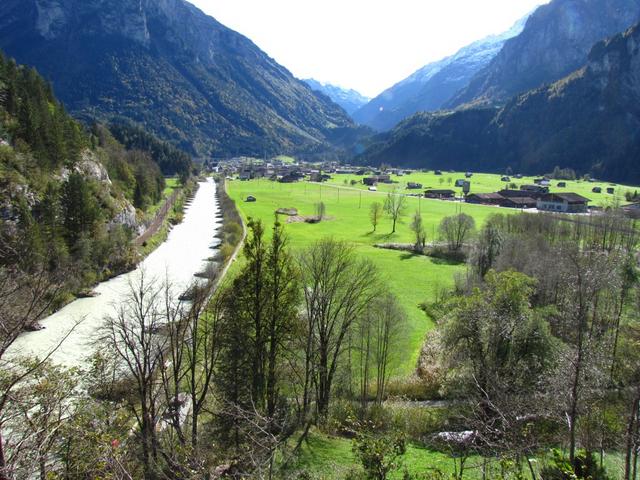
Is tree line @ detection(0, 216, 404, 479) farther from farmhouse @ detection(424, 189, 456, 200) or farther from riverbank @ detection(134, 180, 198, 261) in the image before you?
farmhouse @ detection(424, 189, 456, 200)

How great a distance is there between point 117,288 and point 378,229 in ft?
178

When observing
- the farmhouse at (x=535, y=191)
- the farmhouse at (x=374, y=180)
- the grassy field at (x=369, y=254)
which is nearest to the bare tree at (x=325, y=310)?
the grassy field at (x=369, y=254)

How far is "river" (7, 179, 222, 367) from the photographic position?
31406mm

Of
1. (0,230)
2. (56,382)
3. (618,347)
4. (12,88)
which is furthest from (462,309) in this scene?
(12,88)

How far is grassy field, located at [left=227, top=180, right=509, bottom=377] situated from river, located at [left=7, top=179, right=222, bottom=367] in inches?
471

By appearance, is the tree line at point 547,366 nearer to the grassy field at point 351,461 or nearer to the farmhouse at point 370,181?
the grassy field at point 351,461

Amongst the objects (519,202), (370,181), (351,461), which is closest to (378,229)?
(519,202)

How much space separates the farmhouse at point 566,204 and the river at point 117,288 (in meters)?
81.0

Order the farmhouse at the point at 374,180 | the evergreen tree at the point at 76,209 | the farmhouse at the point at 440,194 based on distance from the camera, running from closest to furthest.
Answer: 1. the evergreen tree at the point at 76,209
2. the farmhouse at the point at 440,194
3. the farmhouse at the point at 374,180

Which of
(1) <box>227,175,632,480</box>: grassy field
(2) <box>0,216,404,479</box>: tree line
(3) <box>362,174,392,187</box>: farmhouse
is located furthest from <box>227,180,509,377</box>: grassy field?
(3) <box>362,174,392,187</box>: farmhouse

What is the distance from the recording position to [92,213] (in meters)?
50.9

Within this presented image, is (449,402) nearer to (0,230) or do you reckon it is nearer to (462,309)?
(462,309)

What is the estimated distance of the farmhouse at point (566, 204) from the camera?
104188 mm

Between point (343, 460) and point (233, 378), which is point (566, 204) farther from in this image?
point (233, 378)
